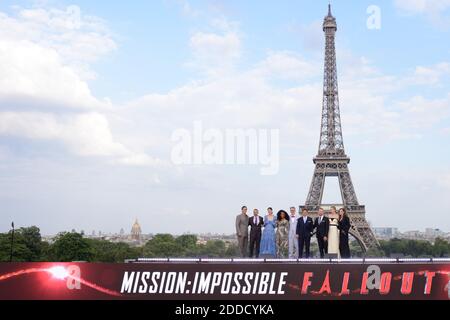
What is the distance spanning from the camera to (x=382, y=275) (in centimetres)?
1598

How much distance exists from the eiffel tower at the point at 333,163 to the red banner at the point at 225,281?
5865 cm

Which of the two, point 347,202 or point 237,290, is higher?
point 347,202

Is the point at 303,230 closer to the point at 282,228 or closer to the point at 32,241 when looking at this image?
the point at 282,228

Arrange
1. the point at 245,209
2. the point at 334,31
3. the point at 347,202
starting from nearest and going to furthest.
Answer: the point at 245,209 < the point at 347,202 < the point at 334,31

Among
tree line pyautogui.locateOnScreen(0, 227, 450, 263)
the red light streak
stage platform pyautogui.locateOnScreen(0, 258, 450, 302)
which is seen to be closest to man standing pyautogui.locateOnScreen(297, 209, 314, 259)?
stage platform pyautogui.locateOnScreen(0, 258, 450, 302)

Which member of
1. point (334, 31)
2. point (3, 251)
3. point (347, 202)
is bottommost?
point (3, 251)

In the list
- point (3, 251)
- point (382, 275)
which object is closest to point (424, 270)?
point (382, 275)

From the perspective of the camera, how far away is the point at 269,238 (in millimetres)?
20266

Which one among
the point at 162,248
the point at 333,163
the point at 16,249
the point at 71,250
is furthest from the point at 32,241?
the point at 333,163

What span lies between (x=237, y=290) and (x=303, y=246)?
17.3 ft

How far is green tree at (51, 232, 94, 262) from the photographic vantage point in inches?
2601

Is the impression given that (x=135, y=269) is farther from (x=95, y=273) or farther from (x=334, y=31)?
(x=334, y=31)

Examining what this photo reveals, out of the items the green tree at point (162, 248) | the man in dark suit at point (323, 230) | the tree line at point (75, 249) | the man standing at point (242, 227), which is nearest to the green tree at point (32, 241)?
the tree line at point (75, 249)

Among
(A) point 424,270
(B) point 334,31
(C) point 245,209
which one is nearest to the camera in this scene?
(A) point 424,270
